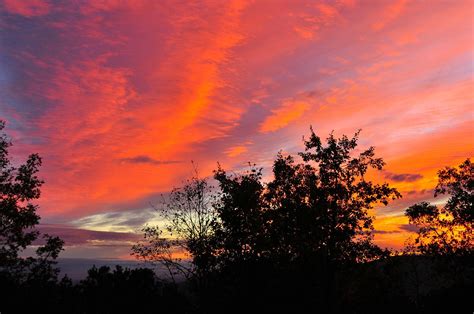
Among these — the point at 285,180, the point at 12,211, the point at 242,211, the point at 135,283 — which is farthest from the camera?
the point at 135,283

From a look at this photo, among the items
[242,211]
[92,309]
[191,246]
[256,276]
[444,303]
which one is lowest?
[444,303]

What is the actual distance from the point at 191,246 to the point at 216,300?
1581 centimetres

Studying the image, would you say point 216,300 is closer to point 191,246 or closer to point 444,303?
point 191,246

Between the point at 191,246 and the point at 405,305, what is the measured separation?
2800cm

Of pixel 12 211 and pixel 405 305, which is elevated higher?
pixel 12 211

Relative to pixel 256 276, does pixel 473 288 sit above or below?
below

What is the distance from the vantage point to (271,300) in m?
31.4

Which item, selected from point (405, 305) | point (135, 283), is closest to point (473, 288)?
point (405, 305)

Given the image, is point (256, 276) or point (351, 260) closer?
point (256, 276)

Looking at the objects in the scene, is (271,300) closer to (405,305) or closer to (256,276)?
(256,276)

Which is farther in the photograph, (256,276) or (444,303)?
(444,303)

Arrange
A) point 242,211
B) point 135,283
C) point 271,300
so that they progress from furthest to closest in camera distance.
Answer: point 135,283, point 242,211, point 271,300

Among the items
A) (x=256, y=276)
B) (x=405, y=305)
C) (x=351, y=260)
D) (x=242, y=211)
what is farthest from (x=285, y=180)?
(x=405, y=305)

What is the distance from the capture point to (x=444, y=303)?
5225cm
